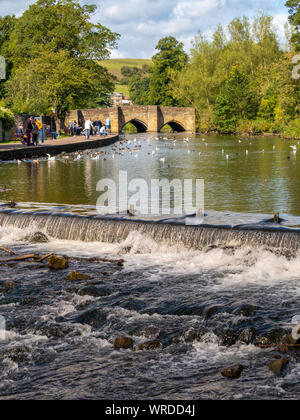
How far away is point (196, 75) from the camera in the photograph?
71625 millimetres

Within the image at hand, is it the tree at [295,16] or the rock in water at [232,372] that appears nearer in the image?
the rock in water at [232,372]

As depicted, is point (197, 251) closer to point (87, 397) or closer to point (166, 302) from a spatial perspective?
point (166, 302)

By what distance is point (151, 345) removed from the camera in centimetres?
589

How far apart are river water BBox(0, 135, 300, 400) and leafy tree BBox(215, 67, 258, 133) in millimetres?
51386

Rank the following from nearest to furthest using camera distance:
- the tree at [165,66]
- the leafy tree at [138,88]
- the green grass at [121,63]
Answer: the tree at [165,66] < the leafy tree at [138,88] < the green grass at [121,63]

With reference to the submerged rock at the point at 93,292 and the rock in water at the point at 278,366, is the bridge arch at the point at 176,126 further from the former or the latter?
the rock in water at the point at 278,366

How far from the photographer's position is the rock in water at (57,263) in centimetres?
897

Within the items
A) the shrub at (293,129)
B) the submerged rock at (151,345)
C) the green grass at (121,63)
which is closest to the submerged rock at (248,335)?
the submerged rock at (151,345)

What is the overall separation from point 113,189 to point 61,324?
10167 millimetres

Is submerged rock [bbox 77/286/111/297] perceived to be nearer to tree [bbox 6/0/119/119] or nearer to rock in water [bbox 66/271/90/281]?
rock in water [bbox 66/271/90/281]

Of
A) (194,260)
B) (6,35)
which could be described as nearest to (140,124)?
(6,35)

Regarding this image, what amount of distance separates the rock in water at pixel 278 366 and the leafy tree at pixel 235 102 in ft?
193

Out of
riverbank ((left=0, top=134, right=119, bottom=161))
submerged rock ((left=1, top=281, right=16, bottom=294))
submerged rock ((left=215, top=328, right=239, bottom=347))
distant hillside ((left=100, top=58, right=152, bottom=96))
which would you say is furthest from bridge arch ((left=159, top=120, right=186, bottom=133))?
distant hillside ((left=100, top=58, right=152, bottom=96))

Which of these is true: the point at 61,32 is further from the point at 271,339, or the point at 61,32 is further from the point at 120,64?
the point at 120,64
